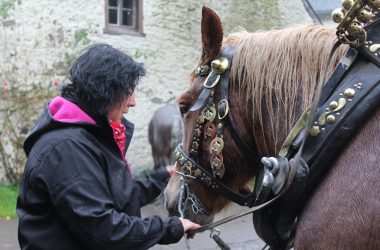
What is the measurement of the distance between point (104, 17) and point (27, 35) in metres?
1.30

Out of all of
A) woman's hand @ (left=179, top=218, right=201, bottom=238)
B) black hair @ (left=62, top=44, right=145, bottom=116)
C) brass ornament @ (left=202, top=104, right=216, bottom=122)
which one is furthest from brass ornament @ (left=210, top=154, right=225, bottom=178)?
black hair @ (left=62, top=44, right=145, bottom=116)

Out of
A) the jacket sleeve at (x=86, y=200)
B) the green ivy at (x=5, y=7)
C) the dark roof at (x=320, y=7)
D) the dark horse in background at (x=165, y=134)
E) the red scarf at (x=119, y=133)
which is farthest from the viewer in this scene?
the dark roof at (x=320, y=7)

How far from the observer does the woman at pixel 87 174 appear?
198 centimetres

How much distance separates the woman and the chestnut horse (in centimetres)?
28

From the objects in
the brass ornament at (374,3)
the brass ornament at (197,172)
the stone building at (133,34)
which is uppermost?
the brass ornament at (374,3)

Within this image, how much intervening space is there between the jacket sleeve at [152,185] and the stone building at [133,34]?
210 inches

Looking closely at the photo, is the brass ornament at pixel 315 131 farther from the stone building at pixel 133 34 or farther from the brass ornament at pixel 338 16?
the stone building at pixel 133 34

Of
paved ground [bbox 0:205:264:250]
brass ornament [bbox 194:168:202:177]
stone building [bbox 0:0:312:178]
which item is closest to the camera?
brass ornament [bbox 194:168:202:177]

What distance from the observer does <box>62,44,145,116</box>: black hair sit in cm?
212

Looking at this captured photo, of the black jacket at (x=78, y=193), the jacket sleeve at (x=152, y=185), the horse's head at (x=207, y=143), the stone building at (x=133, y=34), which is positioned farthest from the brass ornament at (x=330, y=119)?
the stone building at (x=133, y=34)

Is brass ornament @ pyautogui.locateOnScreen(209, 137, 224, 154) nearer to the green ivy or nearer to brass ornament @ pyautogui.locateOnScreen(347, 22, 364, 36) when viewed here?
brass ornament @ pyautogui.locateOnScreen(347, 22, 364, 36)

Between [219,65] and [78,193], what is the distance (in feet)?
2.40

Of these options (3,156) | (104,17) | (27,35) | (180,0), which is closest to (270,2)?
(180,0)

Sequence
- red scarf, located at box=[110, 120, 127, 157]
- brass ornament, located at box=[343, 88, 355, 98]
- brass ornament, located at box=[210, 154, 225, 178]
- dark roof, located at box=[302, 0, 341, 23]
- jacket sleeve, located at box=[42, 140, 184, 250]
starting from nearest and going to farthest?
brass ornament, located at box=[343, 88, 355, 98] < jacket sleeve, located at box=[42, 140, 184, 250] < brass ornament, located at box=[210, 154, 225, 178] < red scarf, located at box=[110, 120, 127, 157] < dark roof, located at box=[302, 0, 341, 23]
